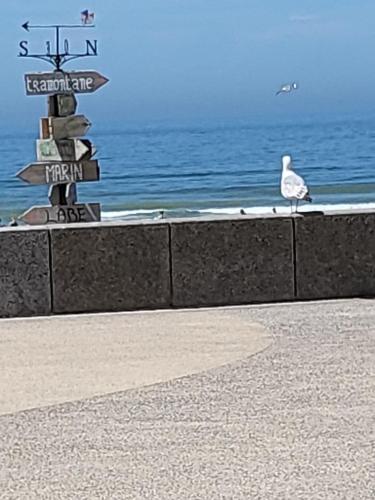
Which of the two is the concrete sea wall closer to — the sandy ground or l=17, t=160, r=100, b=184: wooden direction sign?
the sandy ground

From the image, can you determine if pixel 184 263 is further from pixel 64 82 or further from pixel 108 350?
pixel 64 82

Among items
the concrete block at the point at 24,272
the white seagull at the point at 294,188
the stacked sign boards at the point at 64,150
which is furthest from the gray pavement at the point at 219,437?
the stacked sign boards at the point at 64,150

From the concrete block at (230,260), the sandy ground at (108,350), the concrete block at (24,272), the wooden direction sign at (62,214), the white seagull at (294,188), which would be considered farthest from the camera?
the wooden direction sign at (62,214)

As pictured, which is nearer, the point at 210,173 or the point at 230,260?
the point at 230,260

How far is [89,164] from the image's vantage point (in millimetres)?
12102

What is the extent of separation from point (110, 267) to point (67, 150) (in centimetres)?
178

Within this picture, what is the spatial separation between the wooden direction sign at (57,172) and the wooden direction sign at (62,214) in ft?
0.85

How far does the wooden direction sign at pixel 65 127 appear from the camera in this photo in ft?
40.1

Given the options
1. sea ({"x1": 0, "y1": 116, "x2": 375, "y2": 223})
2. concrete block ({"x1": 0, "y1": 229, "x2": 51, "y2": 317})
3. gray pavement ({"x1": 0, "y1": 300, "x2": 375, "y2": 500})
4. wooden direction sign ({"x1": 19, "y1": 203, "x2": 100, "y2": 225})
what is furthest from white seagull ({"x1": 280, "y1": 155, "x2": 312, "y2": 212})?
sea ({"x1": 0, "y1": 116, "x2": 375, "y2": 223})

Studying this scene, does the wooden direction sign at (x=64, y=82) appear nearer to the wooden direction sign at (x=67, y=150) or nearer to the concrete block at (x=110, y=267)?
the wooden direction sign at (x=67, y=150)

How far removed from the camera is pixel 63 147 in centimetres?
1207

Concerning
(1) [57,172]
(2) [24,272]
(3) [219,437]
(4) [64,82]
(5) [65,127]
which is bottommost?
(3) [219,437]

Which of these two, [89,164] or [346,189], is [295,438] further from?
[346,189]

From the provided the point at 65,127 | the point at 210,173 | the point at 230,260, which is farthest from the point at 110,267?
the point at 210,173
